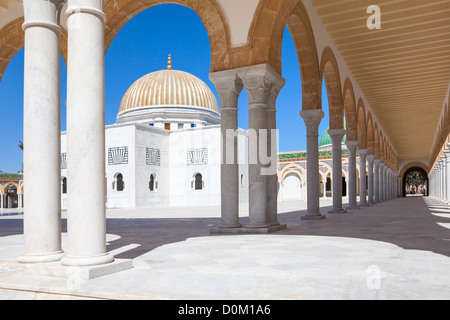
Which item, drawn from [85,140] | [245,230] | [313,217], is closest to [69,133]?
[85,140]

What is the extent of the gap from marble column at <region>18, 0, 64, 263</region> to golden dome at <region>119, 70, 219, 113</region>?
29277mm

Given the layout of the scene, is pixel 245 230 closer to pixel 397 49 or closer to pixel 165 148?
pixel 397 49

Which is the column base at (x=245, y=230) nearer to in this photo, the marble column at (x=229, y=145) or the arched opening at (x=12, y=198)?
the marble column at (x=229, y=145)

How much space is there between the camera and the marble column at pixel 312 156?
397 inches

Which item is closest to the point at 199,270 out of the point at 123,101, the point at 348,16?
the point at 348,16

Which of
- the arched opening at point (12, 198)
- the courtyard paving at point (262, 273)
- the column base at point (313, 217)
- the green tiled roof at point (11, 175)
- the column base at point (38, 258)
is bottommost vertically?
the arched opening at point (12, 198)

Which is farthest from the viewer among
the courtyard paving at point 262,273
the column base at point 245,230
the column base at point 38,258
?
the column base at point 245,230

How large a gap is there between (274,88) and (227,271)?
4.49 m

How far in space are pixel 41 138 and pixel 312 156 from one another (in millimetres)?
7240

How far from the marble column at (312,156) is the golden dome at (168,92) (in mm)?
23738

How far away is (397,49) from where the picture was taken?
11.8m

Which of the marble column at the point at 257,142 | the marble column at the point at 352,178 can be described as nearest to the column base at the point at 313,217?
the marble column at the point at 257,142

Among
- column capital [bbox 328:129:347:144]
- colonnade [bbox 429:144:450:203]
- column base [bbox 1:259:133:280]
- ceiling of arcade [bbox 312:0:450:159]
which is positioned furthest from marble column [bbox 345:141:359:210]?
column base [bbox 1:259:133:280]
